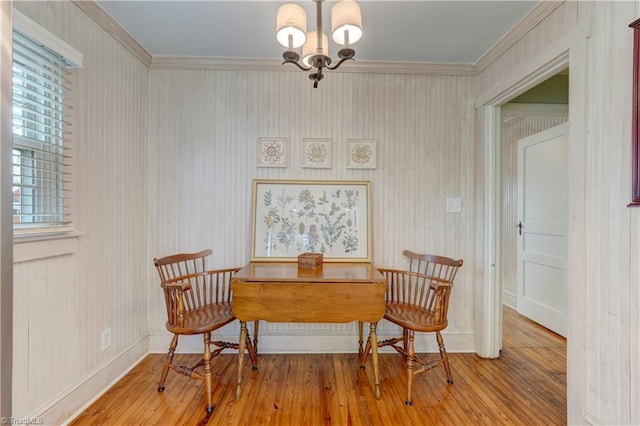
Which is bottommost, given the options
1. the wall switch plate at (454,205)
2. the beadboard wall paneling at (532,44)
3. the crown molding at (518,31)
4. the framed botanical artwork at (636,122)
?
the wall switch plate at (454,205)

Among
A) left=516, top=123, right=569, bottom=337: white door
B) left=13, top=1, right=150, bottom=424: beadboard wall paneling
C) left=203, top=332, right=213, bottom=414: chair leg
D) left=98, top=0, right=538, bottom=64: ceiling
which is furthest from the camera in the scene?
left=516, top=123, right=569, bottom=337: white door

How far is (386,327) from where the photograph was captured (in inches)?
96.7

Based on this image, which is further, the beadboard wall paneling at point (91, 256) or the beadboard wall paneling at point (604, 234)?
the beadboard wall paneling at point (91, 256)

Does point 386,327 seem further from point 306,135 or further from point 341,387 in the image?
point 306,135

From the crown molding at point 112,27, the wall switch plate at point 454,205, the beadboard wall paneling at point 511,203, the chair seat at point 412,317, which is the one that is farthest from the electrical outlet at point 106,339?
the beadboard wall paneling at point 511,203

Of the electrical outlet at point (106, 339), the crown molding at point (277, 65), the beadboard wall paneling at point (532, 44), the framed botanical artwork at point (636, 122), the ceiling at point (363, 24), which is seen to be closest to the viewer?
the framed botanical artwork at point (636, 122)

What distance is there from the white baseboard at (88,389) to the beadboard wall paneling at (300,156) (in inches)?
9.6

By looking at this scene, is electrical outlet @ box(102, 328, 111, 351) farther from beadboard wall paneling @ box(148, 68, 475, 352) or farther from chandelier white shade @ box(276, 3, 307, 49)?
chandelier white shade @ box(276, 3, 307, 49)

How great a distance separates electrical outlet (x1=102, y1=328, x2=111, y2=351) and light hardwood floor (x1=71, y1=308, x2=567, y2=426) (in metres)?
0.29

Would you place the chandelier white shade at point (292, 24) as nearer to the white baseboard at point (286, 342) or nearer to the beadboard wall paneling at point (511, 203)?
the white baseboard at point (286, 342)

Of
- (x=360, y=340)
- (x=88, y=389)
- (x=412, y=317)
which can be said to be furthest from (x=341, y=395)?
(x=88, y=389)

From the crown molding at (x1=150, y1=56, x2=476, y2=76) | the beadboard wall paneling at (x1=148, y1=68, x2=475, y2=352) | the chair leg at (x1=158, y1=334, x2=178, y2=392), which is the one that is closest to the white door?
the beadboard wall paneling at (x1=148, y1=68, x2=475, y2=352)

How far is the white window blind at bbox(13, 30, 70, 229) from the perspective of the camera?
4.46ft

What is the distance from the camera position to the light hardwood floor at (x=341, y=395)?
1.65 m
